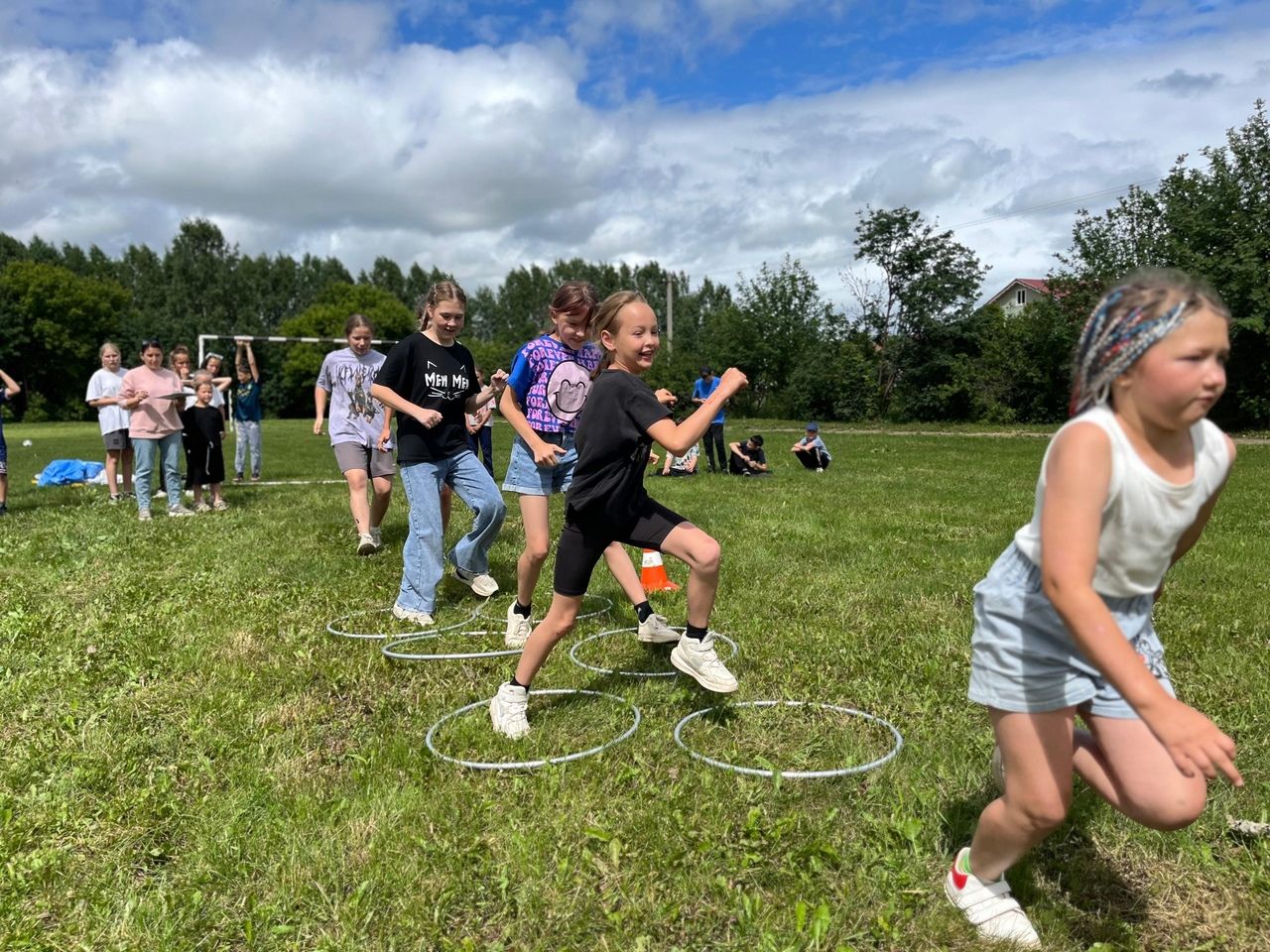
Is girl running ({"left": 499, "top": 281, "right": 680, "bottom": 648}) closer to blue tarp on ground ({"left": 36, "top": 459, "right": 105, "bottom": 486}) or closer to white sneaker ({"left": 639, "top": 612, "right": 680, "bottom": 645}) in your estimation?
white sneaker ({"left": 639, "top": 612, "right": 680, "bottom": 645})

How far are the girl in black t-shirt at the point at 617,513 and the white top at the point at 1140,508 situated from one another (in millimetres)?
1819

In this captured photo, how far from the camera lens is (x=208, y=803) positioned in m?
3.41

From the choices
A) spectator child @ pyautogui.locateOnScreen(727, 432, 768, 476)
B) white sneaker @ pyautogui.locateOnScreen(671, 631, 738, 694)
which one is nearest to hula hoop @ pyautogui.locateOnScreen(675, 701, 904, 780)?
white sneaker @ pyautogui.locateOnScreen(671, 631, 738, 694)

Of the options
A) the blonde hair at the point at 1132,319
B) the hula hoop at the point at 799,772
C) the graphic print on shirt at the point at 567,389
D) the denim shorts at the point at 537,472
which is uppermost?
the blonde hair at the point at 1132,319

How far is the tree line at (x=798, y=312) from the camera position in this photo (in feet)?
96.3

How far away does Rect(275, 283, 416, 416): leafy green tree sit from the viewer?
7306 centimetres

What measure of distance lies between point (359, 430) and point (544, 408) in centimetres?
314

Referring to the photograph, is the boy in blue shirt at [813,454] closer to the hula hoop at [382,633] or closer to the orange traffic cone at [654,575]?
the orange traffic cone at [654,575]

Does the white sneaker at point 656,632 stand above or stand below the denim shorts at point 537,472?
below

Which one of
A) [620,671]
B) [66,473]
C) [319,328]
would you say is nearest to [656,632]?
[620,671]

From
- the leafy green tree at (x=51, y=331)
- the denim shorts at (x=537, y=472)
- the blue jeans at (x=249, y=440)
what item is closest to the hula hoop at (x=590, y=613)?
the denim shorts at (x=537, y=472)

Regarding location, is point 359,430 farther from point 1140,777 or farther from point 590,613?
point 1140,777

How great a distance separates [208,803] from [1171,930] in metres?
3.40

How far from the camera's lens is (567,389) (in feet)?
17.9
